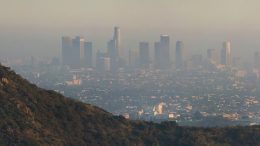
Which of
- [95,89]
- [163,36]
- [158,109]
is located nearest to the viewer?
[158,109]

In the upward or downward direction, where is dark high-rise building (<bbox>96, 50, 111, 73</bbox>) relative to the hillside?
downward

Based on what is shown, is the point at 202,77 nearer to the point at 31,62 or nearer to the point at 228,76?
the point at 228,76

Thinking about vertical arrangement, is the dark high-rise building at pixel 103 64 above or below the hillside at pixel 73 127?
below

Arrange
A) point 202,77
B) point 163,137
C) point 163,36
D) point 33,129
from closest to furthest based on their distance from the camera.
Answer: point 33,129, point 163,137, point 202,77, point 163,36

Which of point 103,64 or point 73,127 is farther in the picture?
point 103,64

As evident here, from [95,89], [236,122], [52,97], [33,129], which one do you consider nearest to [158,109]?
[236,122]

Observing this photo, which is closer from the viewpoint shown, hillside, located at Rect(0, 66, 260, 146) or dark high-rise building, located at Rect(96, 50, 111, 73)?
hillside, located at Rect(0, 66, 260, 146)

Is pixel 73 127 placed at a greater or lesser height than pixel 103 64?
greater

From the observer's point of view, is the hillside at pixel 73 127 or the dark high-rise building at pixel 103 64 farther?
the dark high-rise building at pixel 103 64
